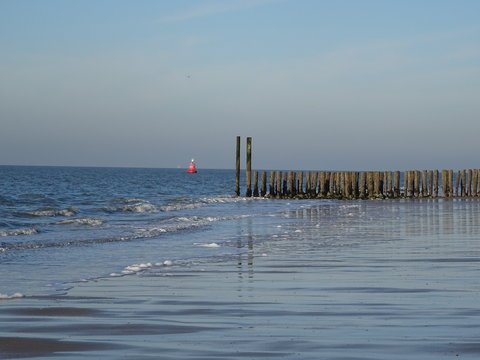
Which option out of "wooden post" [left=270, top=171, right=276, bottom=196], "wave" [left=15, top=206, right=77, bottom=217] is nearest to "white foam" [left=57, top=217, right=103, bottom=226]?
"wave" [left=15, top=206, right=77, bottom=217]

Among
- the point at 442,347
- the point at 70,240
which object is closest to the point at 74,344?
the point at 442,347

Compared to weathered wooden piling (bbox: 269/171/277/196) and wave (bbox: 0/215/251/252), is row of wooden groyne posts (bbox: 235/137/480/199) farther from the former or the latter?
wave (bbox: 0/215/251/252)

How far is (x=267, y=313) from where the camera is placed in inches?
268

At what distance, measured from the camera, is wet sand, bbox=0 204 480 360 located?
539cm

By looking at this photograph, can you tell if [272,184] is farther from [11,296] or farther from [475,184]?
[11,296]

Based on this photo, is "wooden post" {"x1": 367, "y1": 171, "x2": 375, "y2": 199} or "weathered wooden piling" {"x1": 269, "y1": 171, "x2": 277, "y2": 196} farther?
"wooden post" {"x1": 367, "y1": 171, "x2": 375, "y2": 199}

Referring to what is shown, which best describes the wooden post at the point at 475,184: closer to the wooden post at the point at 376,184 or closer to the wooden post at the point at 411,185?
the wooden post at the point at 411,185

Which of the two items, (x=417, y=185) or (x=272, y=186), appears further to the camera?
(x=417, y=185)

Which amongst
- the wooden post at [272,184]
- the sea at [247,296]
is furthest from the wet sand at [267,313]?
the wooden post at [272,184]

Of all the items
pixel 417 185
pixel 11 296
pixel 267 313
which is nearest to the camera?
pixel 267 313

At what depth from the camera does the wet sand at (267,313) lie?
5387 mm

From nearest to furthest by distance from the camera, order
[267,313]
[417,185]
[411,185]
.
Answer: [267,313], [411,185], [417,185]

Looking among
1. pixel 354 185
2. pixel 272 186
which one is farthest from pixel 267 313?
pixel 354 185

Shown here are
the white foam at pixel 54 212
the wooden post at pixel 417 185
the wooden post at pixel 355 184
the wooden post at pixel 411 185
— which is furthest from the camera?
the wooden post at pixel 417 185
